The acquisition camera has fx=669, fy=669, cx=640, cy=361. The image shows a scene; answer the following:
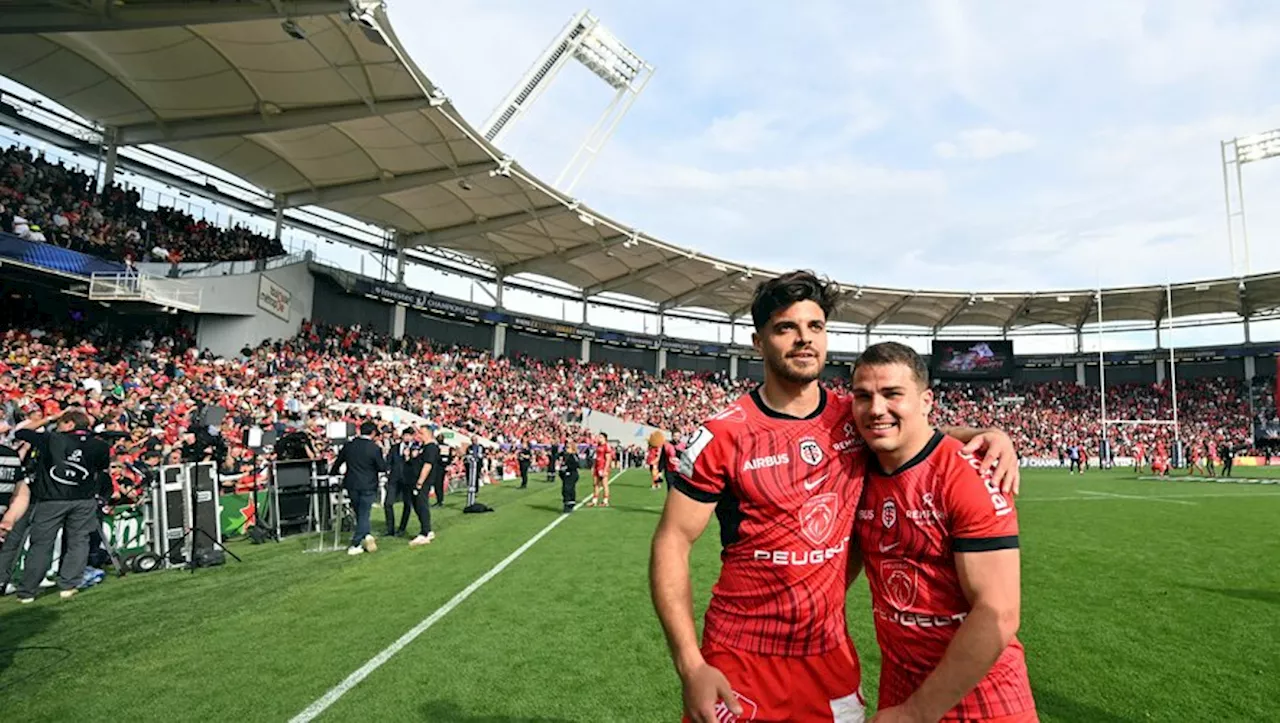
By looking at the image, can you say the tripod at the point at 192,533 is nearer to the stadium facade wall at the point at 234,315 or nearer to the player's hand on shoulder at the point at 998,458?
the player's hand on shoulder at the point at 998,458

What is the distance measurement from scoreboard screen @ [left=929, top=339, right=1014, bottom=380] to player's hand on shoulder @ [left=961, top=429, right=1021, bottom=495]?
58.4 meters

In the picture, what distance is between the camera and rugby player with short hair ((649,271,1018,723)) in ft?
6.72

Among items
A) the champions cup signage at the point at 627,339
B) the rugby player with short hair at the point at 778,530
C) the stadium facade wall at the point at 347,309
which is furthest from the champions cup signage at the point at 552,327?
the rugby player with short hair at the point at 778,530

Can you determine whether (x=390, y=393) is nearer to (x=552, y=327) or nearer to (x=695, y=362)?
(x=552, y=327)

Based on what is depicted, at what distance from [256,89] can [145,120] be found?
670cm

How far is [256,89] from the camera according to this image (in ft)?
79.1

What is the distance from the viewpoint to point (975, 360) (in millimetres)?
56531

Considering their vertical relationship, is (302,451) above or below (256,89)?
below

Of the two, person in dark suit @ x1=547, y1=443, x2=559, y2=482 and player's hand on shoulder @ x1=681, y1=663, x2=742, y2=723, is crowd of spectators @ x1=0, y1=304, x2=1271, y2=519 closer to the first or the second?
person in dark suit @ x1=547, y1=443, x2=559, y2=482

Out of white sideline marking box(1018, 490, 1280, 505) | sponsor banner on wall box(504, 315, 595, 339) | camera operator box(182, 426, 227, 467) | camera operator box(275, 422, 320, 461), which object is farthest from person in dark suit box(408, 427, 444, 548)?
sponsor banner on wall box(504, 315, 595, 339)

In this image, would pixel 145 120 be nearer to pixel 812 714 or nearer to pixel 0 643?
pixel 0 643

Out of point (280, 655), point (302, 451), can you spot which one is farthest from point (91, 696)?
point (302, 451)

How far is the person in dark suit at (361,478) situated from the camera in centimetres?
1097

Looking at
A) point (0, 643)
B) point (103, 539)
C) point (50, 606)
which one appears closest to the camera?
point (0, 643)
